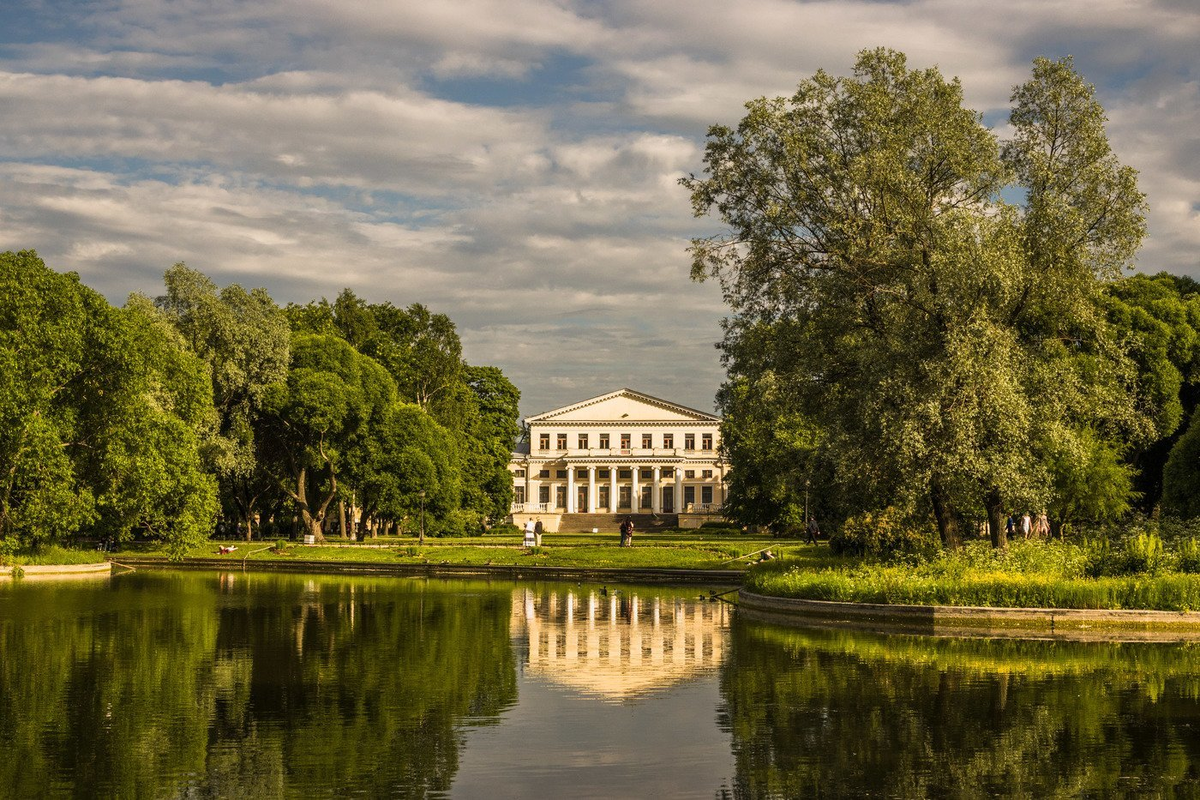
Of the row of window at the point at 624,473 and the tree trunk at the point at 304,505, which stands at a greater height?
the row of window at the point at 624,473

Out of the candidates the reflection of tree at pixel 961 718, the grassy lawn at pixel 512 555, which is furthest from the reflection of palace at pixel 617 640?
the grassy lawn at pixel 512 555

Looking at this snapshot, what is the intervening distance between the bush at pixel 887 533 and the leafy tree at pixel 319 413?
34.9 m

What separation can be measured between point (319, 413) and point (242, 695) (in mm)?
45026


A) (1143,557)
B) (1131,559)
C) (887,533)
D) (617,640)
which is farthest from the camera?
(887,533)

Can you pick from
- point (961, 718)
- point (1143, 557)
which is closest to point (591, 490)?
point (1143, 557)

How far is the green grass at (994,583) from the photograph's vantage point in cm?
2394

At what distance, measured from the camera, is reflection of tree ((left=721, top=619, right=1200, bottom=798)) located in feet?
37.1

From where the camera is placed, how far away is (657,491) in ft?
402

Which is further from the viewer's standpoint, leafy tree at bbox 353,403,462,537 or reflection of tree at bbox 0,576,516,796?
leafy tree at bbox 353,403,462,537

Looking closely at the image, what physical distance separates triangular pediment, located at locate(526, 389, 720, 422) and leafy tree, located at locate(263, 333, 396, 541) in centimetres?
6024

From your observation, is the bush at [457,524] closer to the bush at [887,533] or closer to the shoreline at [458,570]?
the shoreline at [458,570]

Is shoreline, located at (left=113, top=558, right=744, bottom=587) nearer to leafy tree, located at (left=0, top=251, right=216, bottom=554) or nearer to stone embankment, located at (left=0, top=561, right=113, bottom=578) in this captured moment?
leafy tree, located at (left=0, top=251, right=216, bottom=554)

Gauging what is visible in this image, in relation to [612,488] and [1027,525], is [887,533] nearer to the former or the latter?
[1027,525]

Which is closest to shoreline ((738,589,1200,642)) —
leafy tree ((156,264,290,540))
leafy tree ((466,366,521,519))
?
leafy tree ((156,264,290,540))
